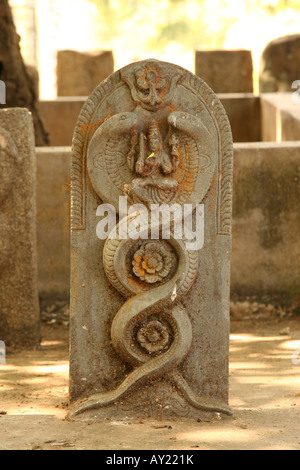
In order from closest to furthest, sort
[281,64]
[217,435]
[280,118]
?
1. [217,435]
2. [280,118]
3. [281,64]

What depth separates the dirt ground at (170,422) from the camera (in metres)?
3.49

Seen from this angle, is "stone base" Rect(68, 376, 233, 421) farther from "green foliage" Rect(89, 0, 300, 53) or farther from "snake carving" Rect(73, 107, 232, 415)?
"green foliage" Rect(89, 0, 300, 53)

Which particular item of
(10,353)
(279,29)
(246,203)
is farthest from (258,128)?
(279,29)

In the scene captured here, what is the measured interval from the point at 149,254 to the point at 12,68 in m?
4.46

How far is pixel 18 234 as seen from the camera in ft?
17.8

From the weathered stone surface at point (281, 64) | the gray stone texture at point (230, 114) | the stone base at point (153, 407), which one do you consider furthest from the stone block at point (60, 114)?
the stone base at point (153, 407)

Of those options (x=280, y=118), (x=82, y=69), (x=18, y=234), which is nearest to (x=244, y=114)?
(x=280, y=118)

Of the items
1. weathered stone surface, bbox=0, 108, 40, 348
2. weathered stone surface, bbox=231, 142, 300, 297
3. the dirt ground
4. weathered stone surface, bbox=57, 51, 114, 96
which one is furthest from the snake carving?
weathered stone surface, bbox=57, 51, 114, 96

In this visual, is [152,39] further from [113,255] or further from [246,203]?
[113,255]

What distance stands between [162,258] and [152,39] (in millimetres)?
35926

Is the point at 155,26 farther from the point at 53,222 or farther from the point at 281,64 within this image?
the point at 53,222

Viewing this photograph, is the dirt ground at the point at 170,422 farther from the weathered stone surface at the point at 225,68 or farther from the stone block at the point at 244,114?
the weathered stone surface at the point at 225,68

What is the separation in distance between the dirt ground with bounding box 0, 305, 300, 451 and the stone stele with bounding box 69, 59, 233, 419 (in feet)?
0.47

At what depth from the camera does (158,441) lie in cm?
351
